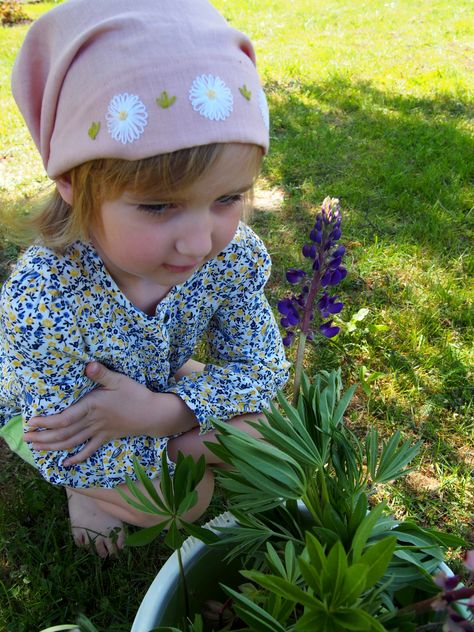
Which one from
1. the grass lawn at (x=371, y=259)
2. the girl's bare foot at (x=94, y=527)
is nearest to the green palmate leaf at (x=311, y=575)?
the grass lawn at (x=371, y=259)

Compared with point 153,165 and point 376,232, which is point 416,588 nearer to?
point 153,165

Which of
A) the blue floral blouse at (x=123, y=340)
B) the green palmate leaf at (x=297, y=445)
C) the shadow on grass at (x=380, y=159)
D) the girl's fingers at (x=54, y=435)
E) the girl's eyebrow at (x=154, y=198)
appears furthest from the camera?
the shadow on grass at (x=380, y=159)

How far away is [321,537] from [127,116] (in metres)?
0.78

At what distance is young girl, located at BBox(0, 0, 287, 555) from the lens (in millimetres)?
1107

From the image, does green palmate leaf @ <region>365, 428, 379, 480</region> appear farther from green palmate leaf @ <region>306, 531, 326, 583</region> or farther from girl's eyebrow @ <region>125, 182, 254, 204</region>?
girl's eyebrow @ <region>125, 182, 254, 204</region>

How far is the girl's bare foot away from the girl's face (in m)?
0.86

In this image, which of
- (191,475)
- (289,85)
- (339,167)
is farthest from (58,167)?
(289,85)

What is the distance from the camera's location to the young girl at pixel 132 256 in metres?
1.11

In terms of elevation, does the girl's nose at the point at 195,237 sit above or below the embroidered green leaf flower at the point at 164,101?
below

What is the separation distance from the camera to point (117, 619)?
5.33ft

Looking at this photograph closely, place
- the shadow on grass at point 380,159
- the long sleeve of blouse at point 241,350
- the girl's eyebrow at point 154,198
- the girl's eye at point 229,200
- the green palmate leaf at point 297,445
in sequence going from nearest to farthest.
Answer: the green palmate leaf at point 297,445
the girl's eyebrow at point 154,198
the girl's eye at point 229,200
the long sleeve of blouse at point 241,350
the shadow on grass at point 380,159

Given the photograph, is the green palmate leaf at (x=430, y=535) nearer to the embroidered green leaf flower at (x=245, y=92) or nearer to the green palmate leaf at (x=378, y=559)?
the green palmate leaf at (x=378, y=559)

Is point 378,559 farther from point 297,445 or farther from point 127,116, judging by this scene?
point 127,116

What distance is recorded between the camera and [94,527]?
5.84 feet
